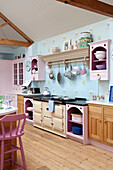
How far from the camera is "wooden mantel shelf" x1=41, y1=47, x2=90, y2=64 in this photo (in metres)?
4.29

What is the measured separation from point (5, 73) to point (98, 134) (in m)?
5.21

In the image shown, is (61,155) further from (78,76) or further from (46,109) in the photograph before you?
(78,76)

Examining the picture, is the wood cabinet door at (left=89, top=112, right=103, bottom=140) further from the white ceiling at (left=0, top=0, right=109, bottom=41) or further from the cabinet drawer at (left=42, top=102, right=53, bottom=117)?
the white ceiling at (left=0, top=0, right=109, bottom=41)

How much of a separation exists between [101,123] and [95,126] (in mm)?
176

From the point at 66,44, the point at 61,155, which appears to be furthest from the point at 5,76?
the point at 61,155

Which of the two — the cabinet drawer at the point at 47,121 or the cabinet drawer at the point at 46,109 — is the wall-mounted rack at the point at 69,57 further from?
the cabinet drawer at the point at 47,121

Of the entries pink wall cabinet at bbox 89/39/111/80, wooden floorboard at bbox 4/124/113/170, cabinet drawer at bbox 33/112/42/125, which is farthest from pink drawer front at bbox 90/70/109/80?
cabinet drawer at bbox 33/112/42/125

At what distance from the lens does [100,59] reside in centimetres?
386

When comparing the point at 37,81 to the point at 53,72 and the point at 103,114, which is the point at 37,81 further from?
the point at 103,114

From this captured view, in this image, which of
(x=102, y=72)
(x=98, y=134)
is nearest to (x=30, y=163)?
(x=98, y=134)

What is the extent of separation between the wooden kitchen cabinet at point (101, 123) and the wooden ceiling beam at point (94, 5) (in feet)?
5.44

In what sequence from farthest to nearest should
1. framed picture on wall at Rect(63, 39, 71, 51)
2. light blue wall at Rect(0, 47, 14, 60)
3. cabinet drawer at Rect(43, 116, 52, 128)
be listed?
light blue wall at Rect(0, 47, 14, 60), framed picture on wall at Rect(63, 39, 71, 51), cabinet drawer at Rect(43, 116, 52, 128)

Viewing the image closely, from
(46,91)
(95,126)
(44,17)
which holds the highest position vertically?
(44,17)

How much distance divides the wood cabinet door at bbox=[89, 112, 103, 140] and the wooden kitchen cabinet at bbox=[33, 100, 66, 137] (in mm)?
692
